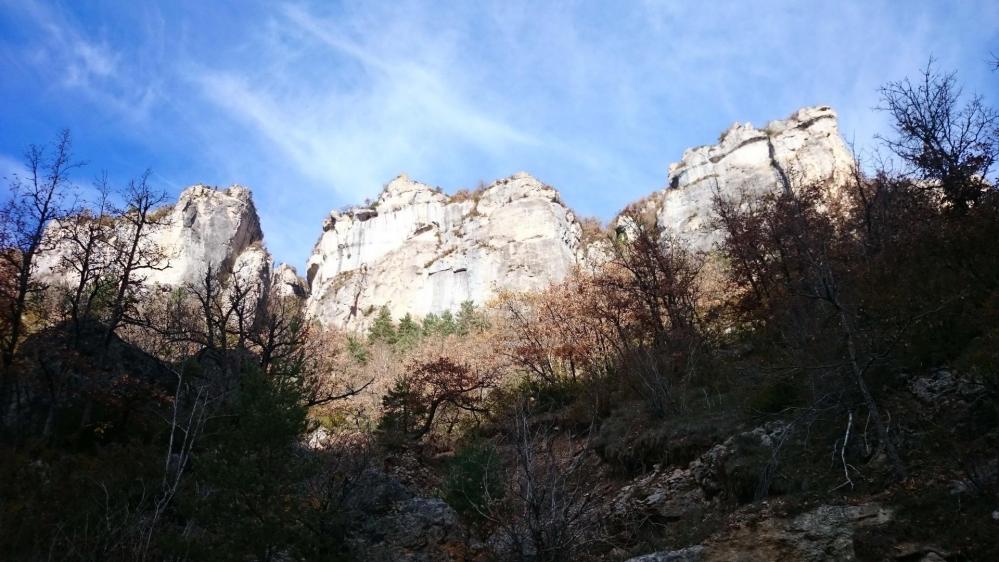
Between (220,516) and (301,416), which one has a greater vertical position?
(301,416)

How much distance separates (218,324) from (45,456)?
5444 millimetres

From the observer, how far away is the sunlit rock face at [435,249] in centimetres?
5612

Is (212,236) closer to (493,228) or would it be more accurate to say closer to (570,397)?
(493,228)

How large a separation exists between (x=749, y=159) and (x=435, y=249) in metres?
33.3

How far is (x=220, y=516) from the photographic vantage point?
26.9 ft

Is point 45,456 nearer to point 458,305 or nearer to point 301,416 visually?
point 301,416

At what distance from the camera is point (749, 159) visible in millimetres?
55500

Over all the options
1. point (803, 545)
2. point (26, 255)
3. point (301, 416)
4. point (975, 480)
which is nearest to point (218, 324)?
point (26, 255)

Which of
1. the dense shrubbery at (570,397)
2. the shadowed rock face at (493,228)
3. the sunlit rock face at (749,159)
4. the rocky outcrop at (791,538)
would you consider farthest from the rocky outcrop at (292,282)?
the rocky outcrop at (791,538)

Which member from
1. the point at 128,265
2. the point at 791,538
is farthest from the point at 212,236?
the point at 791,538

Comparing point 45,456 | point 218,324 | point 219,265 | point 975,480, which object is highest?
point 219,265

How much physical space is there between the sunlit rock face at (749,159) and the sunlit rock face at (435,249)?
1140 cm

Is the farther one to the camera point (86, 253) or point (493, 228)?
point (493, 228)

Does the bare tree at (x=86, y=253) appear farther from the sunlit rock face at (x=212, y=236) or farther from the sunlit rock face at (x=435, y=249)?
the sunlit rock face at (x=212, y=236)
